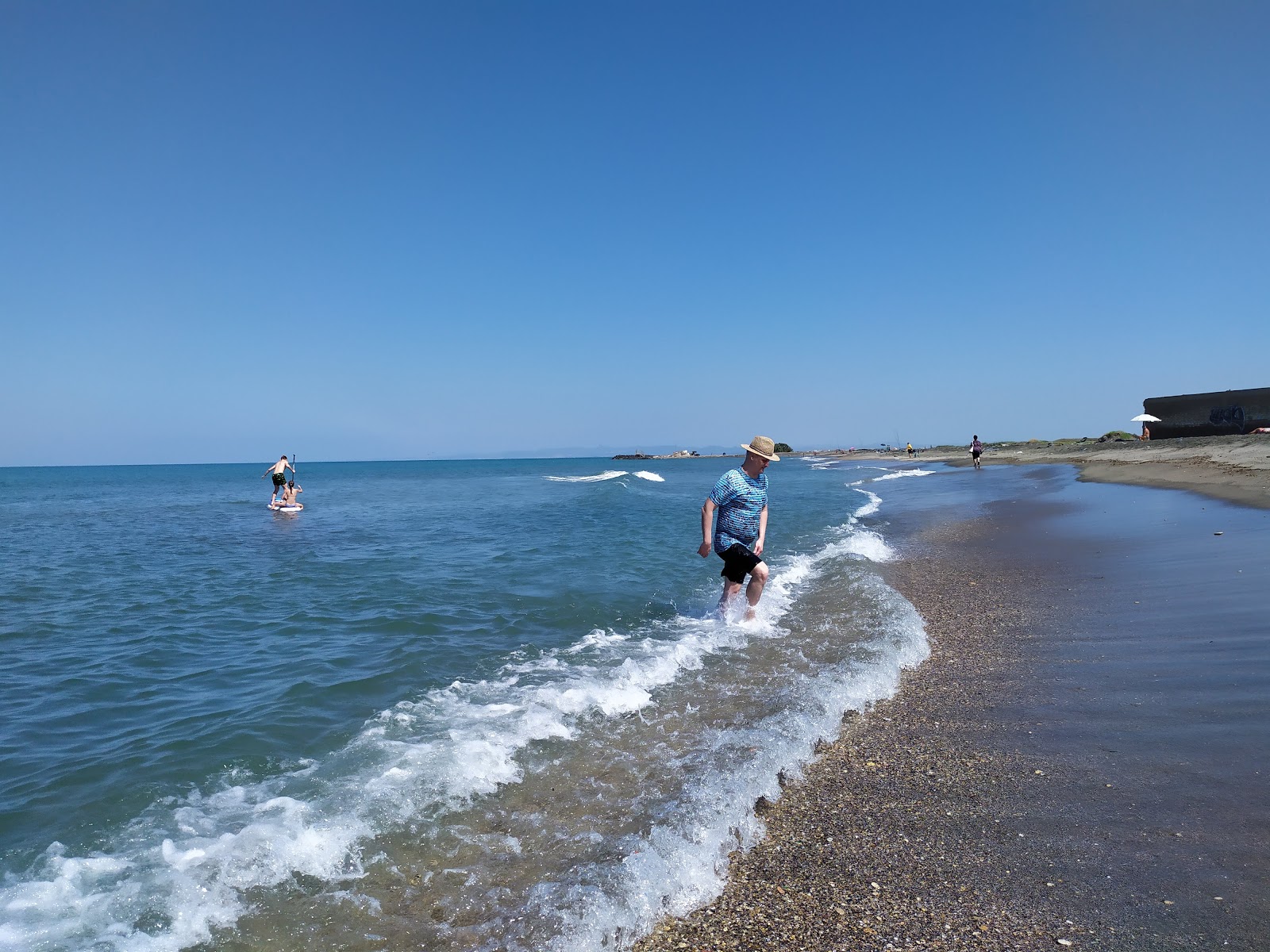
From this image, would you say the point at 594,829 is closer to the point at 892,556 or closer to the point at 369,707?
the point at 369,707

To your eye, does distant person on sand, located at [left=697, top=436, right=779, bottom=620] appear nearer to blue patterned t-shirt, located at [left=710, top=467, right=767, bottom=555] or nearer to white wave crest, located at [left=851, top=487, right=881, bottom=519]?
blue patterned t-shirt, located at [left=710, top=467, right=767, bottom=555]

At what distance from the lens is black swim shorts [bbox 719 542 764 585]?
317 inches

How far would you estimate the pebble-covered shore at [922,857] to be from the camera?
269cm

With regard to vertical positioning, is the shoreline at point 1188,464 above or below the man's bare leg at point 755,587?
above

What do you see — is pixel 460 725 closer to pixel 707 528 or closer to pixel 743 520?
pixel 707 528

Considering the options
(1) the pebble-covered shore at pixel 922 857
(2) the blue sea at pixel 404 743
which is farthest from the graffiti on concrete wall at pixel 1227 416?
(1) the pebble-covered shore at pixel 922 857

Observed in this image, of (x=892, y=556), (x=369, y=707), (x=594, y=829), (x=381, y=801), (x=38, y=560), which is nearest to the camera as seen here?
(x=594, y=829)

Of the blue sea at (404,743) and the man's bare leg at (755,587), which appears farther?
the man's bare leg at (755,587)

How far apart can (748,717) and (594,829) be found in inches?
72.0

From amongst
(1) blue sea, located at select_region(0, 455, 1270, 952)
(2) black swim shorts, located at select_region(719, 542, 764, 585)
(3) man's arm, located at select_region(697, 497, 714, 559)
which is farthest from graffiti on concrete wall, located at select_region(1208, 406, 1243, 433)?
(3) man's arm, located at select_region(697, 497, 714, 559)

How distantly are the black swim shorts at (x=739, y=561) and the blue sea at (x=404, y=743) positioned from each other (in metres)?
0.62

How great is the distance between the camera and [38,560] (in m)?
15.5

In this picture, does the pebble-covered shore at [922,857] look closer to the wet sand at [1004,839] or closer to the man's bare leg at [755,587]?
the wet sand at [1004,839]

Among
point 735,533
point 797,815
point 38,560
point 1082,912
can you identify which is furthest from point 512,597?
point 38,560
